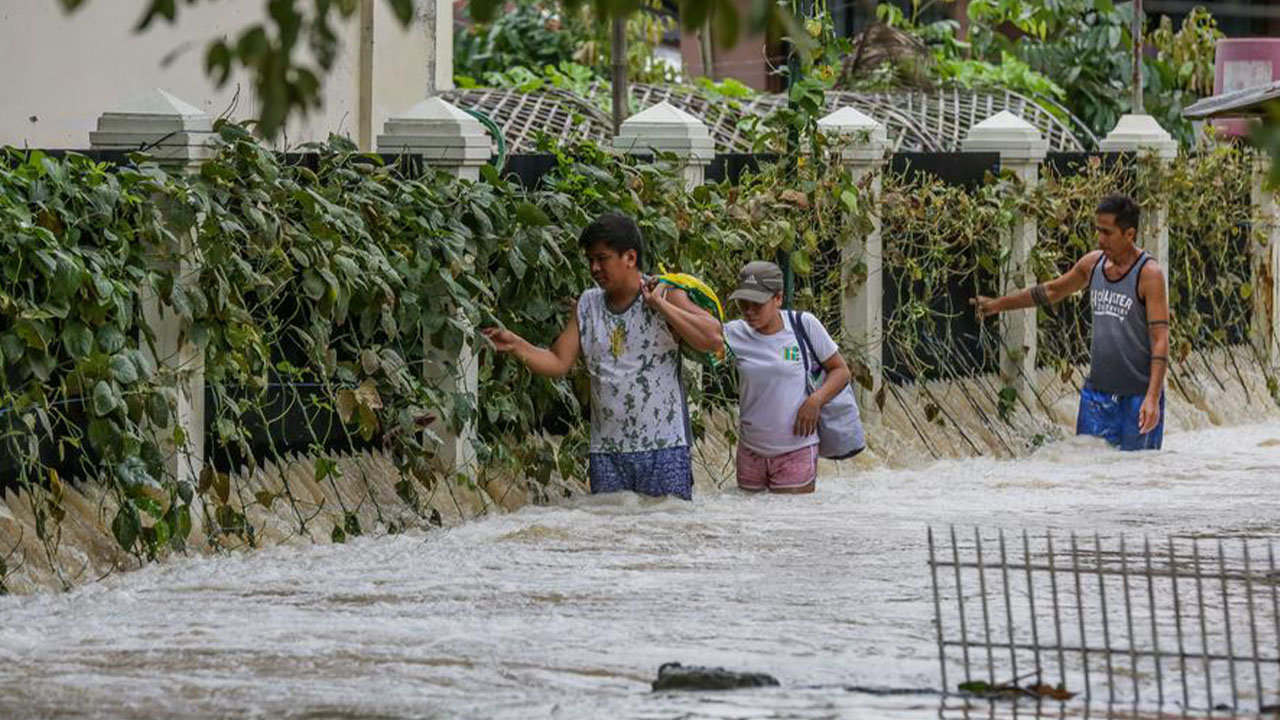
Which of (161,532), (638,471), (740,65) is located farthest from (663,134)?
(740,65)

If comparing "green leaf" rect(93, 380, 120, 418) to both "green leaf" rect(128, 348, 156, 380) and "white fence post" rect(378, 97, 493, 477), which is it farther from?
"white fence post" rect(378, 97, 493, 477)

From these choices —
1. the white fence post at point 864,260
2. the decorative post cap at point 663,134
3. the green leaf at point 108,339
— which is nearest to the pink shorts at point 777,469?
the decorative post cap at point 663,134

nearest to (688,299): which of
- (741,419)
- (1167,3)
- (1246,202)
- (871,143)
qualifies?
(741,419)

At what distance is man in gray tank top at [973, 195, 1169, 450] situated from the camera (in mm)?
13242

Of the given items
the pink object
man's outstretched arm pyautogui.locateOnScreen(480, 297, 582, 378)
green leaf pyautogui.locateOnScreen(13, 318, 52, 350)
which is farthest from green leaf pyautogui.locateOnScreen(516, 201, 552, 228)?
the pink object

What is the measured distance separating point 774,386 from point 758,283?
481 millimetres

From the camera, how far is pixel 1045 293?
552 inches

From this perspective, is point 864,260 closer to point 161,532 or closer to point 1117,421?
point 1117,421

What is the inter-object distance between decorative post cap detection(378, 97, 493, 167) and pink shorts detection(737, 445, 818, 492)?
196 cm

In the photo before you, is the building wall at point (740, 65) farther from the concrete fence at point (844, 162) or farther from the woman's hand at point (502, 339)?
the woman's hand at point (502, 339)

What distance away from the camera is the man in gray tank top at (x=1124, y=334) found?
43.4 ft

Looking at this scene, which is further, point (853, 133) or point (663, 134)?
point (853, 133)

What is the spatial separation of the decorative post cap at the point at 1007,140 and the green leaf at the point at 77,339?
25.8 ft

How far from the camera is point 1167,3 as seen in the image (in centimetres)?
3155
